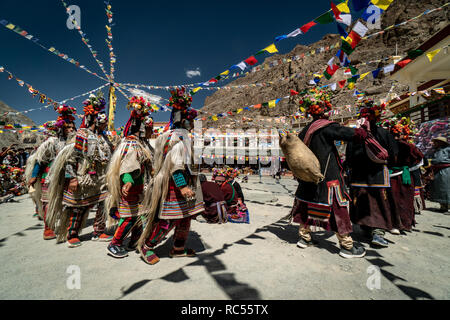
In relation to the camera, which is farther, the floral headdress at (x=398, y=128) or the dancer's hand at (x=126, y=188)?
the floral headdress at (x=398, y=128)

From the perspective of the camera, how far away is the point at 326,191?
2.51m

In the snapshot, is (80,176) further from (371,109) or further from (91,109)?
(371,109)

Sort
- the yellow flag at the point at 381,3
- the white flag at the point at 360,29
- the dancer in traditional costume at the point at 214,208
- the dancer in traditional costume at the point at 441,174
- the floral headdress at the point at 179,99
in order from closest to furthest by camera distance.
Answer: the yellow flag at the point at 381,3 < the floral headdress at the point at 179,99 < the white flag at the point at 360,29 < the dancer in traditional costume at the point at 214,208 < the dancer in traditional costume at the point at 441,174

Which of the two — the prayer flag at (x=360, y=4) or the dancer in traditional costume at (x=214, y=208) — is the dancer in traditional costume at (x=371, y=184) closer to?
the prayer flag at (x=360, y=4)

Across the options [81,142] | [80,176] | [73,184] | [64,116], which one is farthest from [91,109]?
[73,184]

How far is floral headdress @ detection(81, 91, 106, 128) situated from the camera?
2979 mm

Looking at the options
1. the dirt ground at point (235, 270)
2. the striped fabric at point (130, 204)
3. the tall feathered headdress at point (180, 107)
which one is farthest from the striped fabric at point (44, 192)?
the tall feathered headdress at point (180, 107)

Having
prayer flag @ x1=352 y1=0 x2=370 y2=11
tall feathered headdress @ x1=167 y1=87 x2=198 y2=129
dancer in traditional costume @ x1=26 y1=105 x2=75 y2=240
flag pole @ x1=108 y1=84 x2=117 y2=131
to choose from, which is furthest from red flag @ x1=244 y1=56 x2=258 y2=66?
flag pole @ x1=108 y1=84 x2=117 y2=131

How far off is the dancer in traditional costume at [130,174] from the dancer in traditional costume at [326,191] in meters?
2.07

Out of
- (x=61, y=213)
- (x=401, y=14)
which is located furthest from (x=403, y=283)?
(x=401, y=14)

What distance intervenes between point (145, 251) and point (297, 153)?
7.05 feet

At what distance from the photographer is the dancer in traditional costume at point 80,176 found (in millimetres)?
2795

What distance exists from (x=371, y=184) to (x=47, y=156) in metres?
5.09

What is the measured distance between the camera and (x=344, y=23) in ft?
8.55
